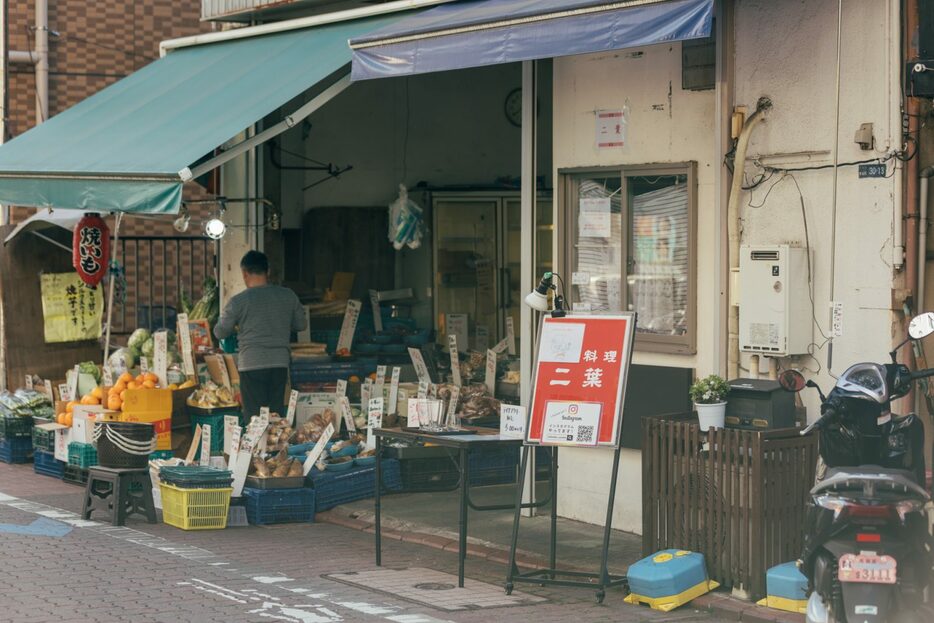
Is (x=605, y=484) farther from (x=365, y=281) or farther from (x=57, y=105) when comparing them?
(x=57, y=105)

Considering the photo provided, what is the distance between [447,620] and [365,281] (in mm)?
8738

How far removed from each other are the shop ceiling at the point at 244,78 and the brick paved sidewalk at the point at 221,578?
268cm

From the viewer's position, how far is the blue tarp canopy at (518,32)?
351 inches

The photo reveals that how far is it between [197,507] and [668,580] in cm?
414

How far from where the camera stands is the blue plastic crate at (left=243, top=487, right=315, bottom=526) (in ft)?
37.6

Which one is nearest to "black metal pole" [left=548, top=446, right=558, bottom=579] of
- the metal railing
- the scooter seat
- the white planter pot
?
the white planter pot

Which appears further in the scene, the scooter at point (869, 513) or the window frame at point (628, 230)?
the window frame at point (628, 230)

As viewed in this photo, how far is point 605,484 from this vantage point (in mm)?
10859

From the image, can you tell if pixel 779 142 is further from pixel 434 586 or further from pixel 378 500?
pixel 434 586

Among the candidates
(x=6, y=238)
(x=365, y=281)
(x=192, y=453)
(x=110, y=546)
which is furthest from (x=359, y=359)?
(x=110, y=546)

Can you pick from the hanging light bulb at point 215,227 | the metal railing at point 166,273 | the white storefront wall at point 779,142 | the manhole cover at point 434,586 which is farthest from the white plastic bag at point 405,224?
the manhole cover at point 434,586

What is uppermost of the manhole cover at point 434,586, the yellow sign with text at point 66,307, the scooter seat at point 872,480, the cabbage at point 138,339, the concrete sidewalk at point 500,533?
the yellow sign with text at point 66,307

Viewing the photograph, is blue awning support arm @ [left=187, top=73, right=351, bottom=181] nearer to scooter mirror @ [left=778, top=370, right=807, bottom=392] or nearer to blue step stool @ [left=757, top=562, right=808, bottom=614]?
scooter mirror @ [left=778, top=370, right=807, bottom=392]

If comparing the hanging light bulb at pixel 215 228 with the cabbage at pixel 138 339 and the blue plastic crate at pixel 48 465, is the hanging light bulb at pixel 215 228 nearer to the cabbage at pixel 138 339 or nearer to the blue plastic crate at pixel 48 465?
the cabbage at pixel 138 339
